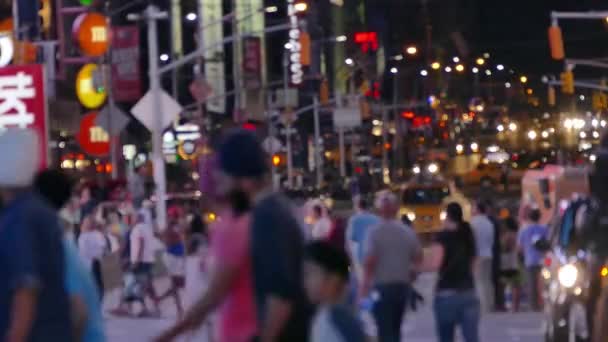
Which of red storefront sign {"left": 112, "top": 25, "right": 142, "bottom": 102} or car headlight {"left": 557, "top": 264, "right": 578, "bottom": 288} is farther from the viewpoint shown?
red storefront sign {"left": 112, "top": 25, "right": 142, "bottom": 102}

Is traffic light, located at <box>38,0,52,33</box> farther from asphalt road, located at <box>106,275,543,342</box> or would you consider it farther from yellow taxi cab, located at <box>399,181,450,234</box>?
asphalt road, located at <box>106,275,543,342</box>

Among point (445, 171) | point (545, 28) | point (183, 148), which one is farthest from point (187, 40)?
point (545, 28)

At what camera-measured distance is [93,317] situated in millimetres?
7812

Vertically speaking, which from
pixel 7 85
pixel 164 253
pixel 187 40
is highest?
pixel 187 40

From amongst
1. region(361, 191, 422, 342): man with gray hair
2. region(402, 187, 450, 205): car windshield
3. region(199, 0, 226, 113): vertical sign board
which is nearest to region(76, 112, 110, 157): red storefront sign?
region(402, 187, 450, 205): car windshield

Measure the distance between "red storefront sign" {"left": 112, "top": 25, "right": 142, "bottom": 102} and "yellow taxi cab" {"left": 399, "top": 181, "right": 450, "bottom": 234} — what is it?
8110 mm

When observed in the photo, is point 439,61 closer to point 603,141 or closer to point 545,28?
point 545,28

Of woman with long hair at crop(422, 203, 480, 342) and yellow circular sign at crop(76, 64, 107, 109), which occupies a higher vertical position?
yellow circular sign at crop(76, 64, 107, 109)

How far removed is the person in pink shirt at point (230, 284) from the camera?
22.0 ft

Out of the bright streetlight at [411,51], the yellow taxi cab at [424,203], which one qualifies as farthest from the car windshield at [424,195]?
the bright streetlight at [411,51]

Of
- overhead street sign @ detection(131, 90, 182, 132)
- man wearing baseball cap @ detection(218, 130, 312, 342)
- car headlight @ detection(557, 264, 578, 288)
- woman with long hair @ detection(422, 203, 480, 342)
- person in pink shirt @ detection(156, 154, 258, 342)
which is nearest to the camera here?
man wearing baseball cap @ detection(218, 130, 312, 342)

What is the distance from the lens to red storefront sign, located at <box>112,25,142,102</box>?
41938 mm

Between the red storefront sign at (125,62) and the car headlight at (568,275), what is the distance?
2758 cm

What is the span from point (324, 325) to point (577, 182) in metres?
23.6
